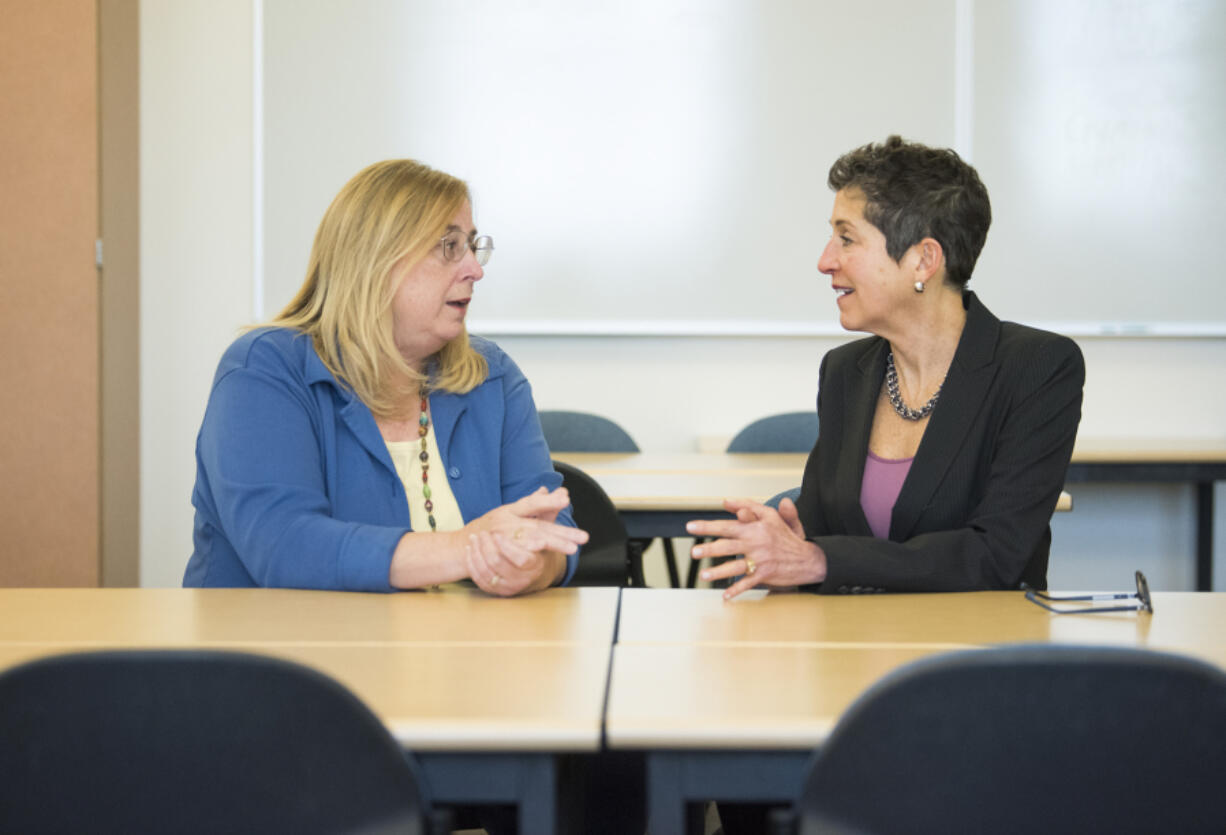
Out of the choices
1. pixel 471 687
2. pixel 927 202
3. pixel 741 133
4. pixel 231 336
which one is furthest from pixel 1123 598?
pixel 231 336

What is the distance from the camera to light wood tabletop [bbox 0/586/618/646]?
1337mm

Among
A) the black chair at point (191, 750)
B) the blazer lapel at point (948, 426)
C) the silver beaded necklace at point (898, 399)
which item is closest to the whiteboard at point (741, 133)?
the silver beaded necklace at point (898, 399)

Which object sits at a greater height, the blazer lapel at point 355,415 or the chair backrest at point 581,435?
the blazer lapel at point 355,415

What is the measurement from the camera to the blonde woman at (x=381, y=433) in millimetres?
1587

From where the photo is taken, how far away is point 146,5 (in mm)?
4254

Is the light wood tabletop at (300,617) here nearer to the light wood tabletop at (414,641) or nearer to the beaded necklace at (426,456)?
the light wood tabletop at (414,641)

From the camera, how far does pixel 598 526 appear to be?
251 cm

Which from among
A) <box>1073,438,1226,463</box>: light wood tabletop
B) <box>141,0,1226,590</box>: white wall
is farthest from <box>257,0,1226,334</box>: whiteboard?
<box>1073,438,1226,463</box>: light wood tabletop

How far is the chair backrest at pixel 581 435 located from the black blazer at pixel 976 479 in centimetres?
170

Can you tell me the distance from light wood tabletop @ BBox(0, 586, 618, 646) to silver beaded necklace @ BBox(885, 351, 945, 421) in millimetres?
694

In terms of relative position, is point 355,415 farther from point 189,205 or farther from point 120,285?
point 189,205

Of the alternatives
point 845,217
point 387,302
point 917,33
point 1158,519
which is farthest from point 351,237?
point 1158,519

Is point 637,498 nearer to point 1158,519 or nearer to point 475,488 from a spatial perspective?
point 475,488

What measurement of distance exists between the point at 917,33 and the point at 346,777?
152 inches
